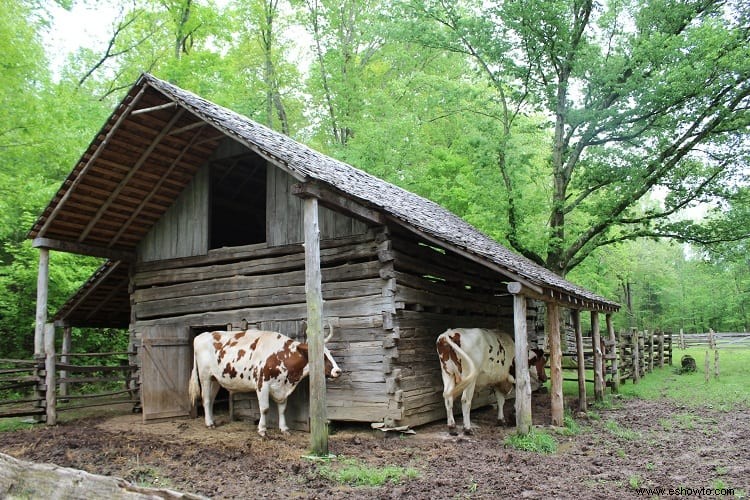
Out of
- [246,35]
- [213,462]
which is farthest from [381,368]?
[246,35]

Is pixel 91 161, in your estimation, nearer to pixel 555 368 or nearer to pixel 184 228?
pixel 184 228

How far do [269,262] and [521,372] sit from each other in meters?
5.26

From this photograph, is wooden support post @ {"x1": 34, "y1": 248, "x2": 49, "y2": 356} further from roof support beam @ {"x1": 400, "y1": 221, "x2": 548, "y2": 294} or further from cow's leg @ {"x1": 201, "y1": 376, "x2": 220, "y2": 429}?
roof support beam @ {"x1": 400, "y1": 221, "x2": 548, "y2": 294}

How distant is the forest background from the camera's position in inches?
627

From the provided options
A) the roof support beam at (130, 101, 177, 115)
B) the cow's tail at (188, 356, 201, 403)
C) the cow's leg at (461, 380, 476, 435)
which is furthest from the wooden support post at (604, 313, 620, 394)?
the roof support beam at (130, 101, 177, 115)

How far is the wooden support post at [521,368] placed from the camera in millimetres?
9211

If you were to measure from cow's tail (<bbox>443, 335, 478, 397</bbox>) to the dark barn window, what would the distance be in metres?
6.71

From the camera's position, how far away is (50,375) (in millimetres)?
11430

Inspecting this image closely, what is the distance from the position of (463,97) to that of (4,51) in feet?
44.8

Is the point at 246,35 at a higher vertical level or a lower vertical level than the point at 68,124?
higher

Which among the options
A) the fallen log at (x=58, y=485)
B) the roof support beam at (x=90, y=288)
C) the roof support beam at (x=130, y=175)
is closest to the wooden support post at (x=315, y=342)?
the roof support beam at (x=130, y=175)

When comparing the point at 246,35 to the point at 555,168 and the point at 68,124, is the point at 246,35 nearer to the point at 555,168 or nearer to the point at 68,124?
the point at 68,124

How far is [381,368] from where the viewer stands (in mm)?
9742

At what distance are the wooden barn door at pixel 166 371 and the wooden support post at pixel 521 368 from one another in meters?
6.99
